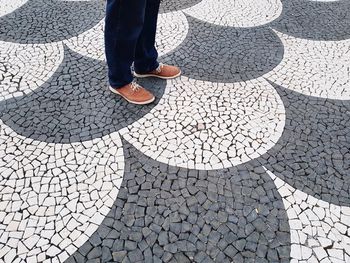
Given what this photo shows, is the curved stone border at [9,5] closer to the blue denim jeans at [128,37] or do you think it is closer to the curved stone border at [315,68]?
the blue denim jeans at [128,37]

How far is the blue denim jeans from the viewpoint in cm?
196

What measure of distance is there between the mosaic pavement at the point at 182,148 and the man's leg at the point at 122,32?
25 centimetres

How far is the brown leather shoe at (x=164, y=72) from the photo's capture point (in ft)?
8.45

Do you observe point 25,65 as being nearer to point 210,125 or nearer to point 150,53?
point 150,53

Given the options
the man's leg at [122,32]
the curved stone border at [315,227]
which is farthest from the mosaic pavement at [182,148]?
the man's leg at [122,32]

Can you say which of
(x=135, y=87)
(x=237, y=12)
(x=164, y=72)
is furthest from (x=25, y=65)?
(x=237, y=12)

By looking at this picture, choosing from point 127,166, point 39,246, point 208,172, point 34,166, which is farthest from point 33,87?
point 208,172

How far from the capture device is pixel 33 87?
249 centimetres

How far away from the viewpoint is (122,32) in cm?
204

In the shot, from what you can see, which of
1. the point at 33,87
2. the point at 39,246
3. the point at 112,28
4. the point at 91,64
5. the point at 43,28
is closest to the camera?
the point at 39,246

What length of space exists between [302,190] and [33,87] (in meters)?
2.01

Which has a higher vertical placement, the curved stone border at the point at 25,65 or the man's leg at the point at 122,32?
the man's leg at the point at 122,32

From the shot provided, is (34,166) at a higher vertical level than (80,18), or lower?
lower

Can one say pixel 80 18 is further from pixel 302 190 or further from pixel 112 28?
pixel 302 190
